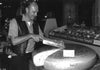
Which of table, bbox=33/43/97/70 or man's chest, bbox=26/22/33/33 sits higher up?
man's chest, bbox=26/22/33/33

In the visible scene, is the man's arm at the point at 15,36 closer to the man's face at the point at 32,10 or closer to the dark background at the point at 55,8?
the man's face at the point at 32,10

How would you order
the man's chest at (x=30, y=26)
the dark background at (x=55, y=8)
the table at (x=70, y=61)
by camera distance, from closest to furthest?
the table at (x=70, y=61) < the man's chest at (x=30, y=26) < the dark background at (x=55, y=8)

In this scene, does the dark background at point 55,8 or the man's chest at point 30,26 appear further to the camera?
the dark background at point 55,8

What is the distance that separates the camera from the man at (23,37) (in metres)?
1.27

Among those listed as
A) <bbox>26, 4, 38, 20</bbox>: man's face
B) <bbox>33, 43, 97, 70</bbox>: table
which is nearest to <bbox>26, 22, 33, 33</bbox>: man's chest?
<bbox>26, 4, 38, 20</bbox>: man's face

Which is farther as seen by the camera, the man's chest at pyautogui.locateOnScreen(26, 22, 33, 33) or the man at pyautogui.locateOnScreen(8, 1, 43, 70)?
the man's chest at pyautogui.locateOnScreen(26, 22, 33, 33)

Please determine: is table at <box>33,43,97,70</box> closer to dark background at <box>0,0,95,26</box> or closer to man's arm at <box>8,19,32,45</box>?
man's arm at <box>8,19,32,45</box>

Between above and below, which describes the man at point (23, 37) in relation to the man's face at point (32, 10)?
below

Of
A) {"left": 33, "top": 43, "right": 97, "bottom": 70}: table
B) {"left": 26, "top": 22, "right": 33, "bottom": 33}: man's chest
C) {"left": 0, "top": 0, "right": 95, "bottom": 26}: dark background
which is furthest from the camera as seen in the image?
{"left": 0, "top": 0, "right": 95, "bottom": 26}: dark background

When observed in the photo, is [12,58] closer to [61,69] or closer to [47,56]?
[47,56]

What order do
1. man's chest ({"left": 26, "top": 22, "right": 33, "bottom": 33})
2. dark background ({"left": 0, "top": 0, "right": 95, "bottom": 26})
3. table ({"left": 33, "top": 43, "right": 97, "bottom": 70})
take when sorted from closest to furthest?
table ({"left": 33, "top": 43, "right": 97, "bottom": 70}), man's chest ({"left": 26, "top": 22, "right": 33, "bottom": 33}), dark background ({"left": 0, "top": 0, "right": 95, "bottom": 26})

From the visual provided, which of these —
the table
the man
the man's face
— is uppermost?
the man's face

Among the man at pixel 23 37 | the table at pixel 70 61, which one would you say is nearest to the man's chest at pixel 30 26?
the man at pixel 23 37

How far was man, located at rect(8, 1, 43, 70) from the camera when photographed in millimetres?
1268
